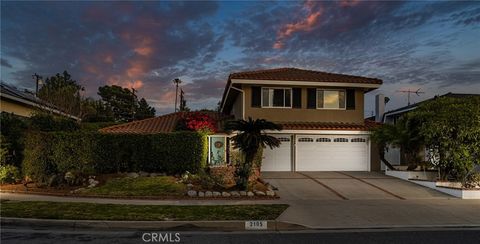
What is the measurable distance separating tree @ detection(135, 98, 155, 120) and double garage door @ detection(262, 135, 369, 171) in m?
50.0

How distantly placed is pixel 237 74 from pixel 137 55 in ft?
19.9

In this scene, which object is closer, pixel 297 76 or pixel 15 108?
pixel 297 76

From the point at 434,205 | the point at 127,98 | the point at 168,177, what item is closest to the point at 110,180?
the point at 168,177

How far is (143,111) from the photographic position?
71.2m

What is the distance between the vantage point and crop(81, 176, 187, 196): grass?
46.8 ft

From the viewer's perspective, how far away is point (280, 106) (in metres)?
23.0

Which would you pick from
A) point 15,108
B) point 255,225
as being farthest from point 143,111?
point 255,225

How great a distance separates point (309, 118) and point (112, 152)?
10549 mm

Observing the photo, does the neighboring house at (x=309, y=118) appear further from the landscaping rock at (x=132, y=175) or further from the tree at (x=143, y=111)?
the tree at (x=143, y=111)

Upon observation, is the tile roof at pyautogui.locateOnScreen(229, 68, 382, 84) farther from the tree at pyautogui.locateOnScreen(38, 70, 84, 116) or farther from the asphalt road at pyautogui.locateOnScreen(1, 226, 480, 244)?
the tree at pyautogui.locateOnScreen(38, 70, 84, 116)

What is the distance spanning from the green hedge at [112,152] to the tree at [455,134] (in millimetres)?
9591

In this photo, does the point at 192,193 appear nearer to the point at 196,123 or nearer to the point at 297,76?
the point at 196,123

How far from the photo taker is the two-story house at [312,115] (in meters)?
21.9

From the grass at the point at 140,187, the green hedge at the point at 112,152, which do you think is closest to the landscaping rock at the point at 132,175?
the green hedge at the point at 112,152
